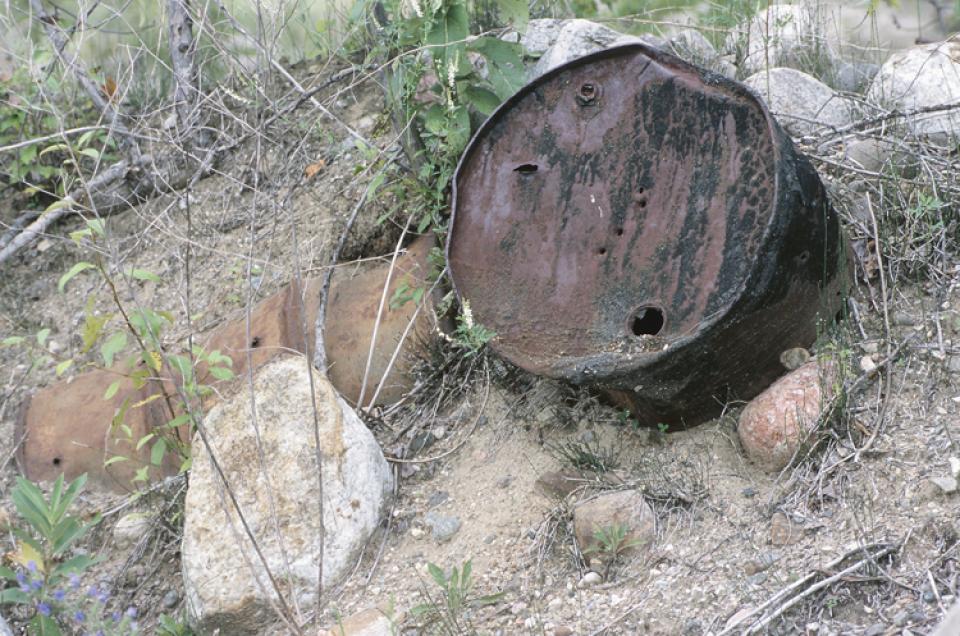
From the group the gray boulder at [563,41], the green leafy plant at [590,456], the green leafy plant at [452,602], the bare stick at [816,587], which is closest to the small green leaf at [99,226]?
the green leafy plant at [452,602]

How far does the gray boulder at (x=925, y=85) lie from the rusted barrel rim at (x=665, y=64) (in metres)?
1.06

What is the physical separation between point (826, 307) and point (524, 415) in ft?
3.24

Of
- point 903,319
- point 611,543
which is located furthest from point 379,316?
point 903,319

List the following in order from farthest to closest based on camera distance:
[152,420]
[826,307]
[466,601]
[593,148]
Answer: [152,420] → [593,148] → [826,307] → [466,601]

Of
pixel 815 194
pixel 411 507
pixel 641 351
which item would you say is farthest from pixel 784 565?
pixel 411 507

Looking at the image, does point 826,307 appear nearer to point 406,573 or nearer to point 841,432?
point 841,432

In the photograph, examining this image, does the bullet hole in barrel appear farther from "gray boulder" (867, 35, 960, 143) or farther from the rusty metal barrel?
"gray boulder" (867, 35, 960, 143)

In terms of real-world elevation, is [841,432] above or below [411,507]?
above

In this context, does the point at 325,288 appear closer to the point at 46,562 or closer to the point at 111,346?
the point at 111,346

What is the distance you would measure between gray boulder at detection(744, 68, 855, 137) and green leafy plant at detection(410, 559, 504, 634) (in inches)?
82.1

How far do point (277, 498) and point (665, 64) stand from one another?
1.66 meters

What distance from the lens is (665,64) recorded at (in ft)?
9.39

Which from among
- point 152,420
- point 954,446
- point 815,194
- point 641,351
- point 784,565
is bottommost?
point 152,420

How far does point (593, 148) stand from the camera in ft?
9.71
